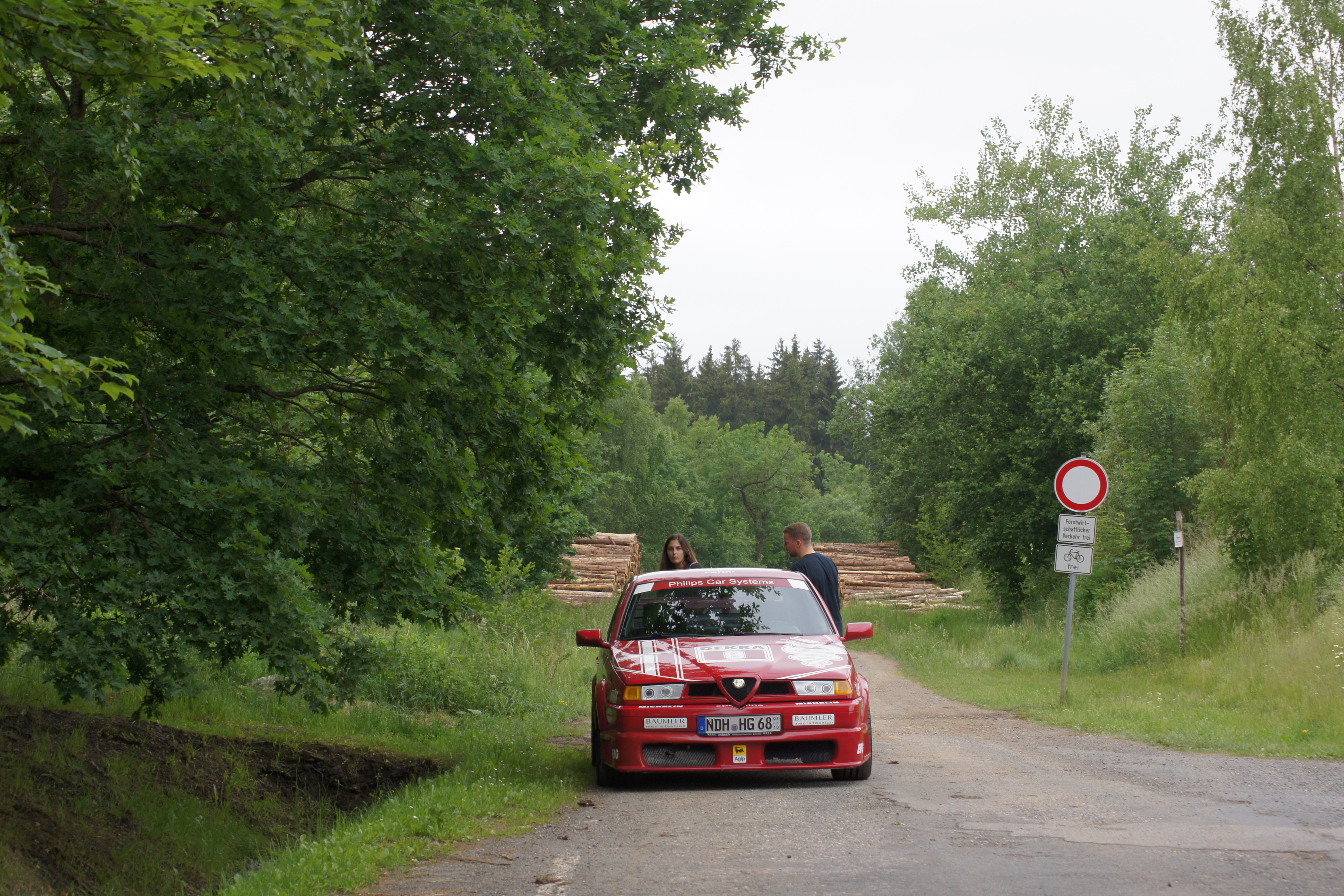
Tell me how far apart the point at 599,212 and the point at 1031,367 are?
24331 mm

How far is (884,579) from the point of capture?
45938 mm

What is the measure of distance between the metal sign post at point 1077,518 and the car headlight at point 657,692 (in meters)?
8.04

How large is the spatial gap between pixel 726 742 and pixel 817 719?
691 millimetres

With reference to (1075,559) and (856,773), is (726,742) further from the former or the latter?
(1075,559)

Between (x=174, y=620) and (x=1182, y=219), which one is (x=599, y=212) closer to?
(x=174, y=620)

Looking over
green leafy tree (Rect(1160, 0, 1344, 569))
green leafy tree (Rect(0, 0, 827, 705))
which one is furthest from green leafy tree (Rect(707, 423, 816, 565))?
green leafy tree (Rect(0, 0, 827, 705))

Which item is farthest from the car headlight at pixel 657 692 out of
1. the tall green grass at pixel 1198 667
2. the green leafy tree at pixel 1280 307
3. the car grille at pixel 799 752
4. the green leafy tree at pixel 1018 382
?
the green leafy tree at pixel 1018 382

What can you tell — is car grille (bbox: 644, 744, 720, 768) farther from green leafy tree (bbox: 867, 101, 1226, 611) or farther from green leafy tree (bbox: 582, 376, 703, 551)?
green leafy tree (bbox: 582, 376, 703, 551)

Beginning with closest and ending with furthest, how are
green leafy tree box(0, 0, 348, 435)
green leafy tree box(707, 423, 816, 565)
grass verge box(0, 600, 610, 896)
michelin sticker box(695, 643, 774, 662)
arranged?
1. green leafy tree box(0, 0, 348, 435)
2. grass verge box(0, 600, 610, 896)
3. michelin sticker box(695, 643, 774, 662)
4. green leafy tree box(707, 423, 816, 565)

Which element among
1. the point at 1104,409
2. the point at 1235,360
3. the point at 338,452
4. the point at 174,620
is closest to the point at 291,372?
the point at 338,452

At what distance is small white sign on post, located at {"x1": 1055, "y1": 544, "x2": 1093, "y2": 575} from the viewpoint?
14.8 metres

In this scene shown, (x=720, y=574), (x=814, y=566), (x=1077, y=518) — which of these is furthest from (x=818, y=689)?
(x=1077, y=518)

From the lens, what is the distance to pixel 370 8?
9.55 meters

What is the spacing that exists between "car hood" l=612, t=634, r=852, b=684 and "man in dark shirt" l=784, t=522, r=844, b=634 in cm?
141
